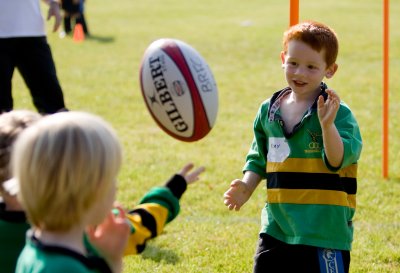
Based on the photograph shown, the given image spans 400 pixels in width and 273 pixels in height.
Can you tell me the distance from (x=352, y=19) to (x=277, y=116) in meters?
18.6

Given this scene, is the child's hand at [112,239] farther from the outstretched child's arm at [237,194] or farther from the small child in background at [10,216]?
the outstretched child's arm at [237,194]

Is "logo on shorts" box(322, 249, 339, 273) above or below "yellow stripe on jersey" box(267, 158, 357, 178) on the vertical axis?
below

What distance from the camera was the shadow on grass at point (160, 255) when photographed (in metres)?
4.80

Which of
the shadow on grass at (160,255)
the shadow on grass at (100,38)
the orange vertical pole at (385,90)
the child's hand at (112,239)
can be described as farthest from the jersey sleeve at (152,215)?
the shadow on grass at (100,38)

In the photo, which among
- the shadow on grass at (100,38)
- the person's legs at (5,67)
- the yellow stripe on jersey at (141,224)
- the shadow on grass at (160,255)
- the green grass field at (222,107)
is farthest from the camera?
the shadow on grass at (100,38)

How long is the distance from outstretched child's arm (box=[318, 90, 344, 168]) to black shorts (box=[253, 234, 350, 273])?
0.47 metres

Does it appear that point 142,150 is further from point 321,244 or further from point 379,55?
point 379,55

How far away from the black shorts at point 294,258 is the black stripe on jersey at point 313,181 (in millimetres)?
284

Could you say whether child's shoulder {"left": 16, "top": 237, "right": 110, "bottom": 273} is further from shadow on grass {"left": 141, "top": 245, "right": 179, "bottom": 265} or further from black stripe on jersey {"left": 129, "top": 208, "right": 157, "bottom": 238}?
shadow on grass {"left": 141, "top": 245, "right": 179, "bottom": 265}

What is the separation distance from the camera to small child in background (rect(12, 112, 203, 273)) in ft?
6.80

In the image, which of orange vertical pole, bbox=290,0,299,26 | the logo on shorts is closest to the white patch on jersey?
the logo on shorts

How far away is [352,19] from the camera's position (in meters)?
21.6

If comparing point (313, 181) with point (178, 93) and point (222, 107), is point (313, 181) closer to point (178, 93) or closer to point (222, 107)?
point (178, 93)

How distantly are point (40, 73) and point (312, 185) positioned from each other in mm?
2874
